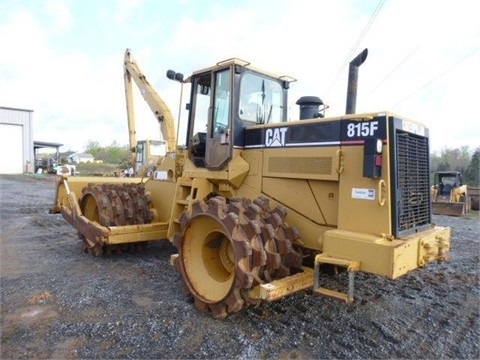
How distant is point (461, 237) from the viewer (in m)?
9.27

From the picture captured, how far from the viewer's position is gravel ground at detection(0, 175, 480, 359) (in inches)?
139

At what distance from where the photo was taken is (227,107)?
17.4ft

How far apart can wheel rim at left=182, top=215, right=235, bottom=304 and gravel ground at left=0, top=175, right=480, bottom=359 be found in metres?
0.31

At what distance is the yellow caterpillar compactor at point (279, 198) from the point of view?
151 inches

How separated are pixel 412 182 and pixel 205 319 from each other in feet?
8.56

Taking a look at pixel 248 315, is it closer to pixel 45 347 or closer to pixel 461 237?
pixel 45 347

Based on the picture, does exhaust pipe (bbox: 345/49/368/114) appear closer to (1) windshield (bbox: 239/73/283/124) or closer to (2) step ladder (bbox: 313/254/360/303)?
(1) windshield (bbox: 239/73/283/124)

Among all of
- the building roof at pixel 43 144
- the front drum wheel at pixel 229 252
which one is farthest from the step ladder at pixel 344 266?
the building roof at pixel 43 144

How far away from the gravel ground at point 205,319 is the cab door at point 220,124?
174 centimetres

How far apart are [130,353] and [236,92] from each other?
3.29 meters

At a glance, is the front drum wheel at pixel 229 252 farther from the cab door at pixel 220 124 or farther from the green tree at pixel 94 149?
the green tree at pixel 94 149

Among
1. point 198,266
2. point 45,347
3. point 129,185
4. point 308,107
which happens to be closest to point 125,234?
point 129,185

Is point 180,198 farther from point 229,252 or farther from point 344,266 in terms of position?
point 344,266

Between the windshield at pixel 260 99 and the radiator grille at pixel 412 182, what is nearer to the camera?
the radiator grille at pixel 412 182
